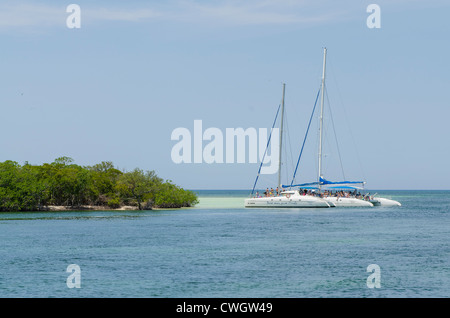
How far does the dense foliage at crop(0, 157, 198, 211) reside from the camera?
4382 inches

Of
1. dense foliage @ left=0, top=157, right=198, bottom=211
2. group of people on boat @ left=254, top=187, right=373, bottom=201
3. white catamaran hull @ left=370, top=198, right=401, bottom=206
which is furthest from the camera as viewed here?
white catamaran hull @ left=370, top=198, right=401, bottom=206

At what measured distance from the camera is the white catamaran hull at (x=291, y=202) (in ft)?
372

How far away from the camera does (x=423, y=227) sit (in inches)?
2798

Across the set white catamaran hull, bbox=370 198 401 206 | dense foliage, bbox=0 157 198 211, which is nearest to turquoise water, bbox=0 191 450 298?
dense foliage, bbox=0 157 198 211

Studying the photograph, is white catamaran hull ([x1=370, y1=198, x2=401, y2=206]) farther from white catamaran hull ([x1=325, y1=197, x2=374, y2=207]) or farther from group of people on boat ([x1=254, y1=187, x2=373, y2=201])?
white catamaran hull ([x1=325, y1=197, x2=374, y2=207])

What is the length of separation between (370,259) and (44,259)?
22840 millimetres

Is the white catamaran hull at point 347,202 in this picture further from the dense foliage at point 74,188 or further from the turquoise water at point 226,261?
the turquoise water at point 226,261

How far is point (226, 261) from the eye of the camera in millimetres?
41188

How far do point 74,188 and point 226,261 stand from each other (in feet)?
265

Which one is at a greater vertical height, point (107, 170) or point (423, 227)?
point (107, 170)

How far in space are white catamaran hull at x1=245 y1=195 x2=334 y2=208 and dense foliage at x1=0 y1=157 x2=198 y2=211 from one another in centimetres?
1989
